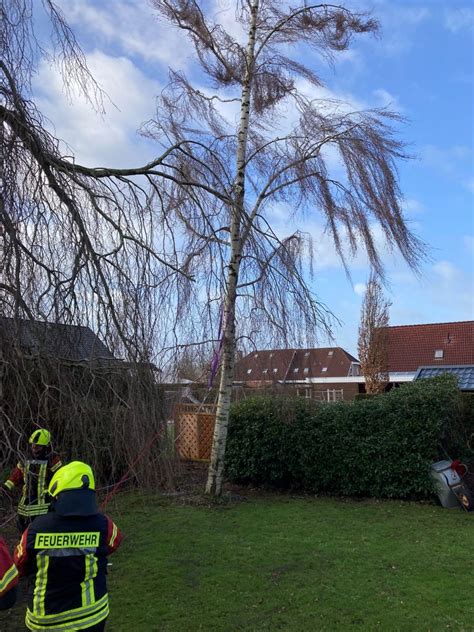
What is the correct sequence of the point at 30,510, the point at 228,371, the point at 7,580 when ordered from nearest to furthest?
the point at 7,580, the point at 30,510, the point at 228,371

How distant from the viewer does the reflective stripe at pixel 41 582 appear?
8.90ft

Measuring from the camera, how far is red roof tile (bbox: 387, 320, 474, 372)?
94.4 ft

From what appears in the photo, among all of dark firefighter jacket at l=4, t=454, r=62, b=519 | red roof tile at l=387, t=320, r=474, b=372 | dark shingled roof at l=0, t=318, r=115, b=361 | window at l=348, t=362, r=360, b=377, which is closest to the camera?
dark firefighter jacket at l=4, t=454, r=62, b=519

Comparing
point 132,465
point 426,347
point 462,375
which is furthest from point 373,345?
point 132,465

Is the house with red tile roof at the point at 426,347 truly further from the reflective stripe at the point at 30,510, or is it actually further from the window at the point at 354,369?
the reflective stripe at the point at 30,510

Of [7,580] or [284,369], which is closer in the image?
[7,580]

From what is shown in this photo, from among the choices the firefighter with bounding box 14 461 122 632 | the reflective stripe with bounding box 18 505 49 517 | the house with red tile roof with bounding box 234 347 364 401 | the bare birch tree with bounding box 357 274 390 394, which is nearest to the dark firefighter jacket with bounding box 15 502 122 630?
the firefighter with bounding box 14 461 122 632

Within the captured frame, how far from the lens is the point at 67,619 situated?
2.74 metres

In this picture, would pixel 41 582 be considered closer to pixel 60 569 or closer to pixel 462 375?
pixel 60 569

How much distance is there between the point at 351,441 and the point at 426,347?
22.1 m

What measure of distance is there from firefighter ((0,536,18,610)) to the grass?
1541 millimetres

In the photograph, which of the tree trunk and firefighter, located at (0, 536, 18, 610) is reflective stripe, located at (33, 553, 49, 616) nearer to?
firefighter, located at (0, 536, 18, 610)

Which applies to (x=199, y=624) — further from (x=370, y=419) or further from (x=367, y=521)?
(x=370, y=419)

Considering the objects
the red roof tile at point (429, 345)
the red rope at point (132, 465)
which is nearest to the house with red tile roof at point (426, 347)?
the red roof tile at point (429, 345)
